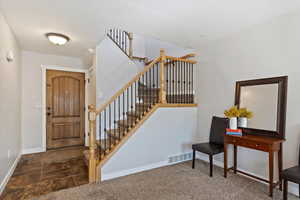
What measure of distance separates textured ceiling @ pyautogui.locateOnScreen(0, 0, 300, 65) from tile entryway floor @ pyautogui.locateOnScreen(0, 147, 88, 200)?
245cm

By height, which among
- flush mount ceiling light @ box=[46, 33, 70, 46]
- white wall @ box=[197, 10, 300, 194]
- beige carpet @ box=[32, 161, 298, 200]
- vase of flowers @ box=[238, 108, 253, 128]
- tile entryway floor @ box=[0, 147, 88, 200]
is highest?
flush mount ceiling light @ box=[46, 33, 70, 46]

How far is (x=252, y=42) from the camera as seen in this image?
2.70 metres

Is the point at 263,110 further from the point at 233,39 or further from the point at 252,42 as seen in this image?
the point at 233,39

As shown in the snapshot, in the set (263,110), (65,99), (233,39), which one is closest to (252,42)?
(233,39)

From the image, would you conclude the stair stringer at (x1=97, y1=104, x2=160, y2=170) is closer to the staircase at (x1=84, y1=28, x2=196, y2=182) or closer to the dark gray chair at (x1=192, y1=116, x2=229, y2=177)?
the staircase at (x1=84, y1=28, x2=196, y2=182)

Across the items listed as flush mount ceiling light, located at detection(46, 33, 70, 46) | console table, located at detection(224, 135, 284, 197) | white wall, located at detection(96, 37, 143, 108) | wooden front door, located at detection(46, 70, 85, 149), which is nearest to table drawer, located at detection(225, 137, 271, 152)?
console table, located at detection(224, 135, 284, 197)

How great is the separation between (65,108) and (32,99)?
0.77m

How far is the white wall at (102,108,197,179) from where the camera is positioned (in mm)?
2772

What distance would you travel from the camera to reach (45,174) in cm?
287

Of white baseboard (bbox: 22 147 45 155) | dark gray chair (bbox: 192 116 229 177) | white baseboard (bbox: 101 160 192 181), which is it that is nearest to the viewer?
white baseboard (bbox: 101 160 192 181)

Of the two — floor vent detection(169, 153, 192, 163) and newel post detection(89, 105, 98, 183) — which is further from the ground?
newel post detection(89, 105, 98, 183)

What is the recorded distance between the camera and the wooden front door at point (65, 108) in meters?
4.30

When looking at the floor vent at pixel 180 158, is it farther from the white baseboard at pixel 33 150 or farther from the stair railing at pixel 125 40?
the white baseboard at pixel 33 150

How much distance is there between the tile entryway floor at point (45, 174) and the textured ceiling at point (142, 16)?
245 centimetres
